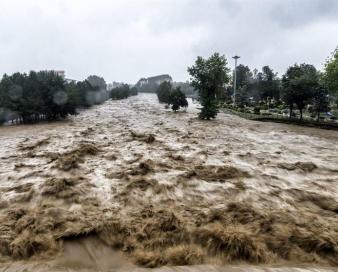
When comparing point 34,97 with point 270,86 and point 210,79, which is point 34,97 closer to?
point 210,79

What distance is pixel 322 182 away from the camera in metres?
10.5

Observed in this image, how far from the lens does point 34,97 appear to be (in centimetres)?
3403

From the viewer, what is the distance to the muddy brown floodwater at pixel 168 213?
5.73m

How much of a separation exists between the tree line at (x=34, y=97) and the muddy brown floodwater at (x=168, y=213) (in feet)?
69.7

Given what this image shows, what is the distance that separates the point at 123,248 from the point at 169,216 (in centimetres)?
169

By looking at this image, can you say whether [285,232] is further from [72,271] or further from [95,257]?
[72,271]

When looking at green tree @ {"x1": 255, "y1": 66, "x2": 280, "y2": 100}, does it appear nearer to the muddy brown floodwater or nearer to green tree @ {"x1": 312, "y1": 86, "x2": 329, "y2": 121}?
green tree @ {"x1": 312, "y1": 86, "x2": 329, "y2": 121}

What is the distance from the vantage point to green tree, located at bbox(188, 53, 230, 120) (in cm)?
3550

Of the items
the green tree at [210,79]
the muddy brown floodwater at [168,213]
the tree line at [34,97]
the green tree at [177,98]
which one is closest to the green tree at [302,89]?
the green tree at [210,79]

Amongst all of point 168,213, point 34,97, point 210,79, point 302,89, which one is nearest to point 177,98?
point 210,79

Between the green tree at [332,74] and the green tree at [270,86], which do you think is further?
the green tree at [270,86]

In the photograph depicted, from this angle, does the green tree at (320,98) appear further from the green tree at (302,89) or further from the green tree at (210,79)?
the green tree at (210,79)

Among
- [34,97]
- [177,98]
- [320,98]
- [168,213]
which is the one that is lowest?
[168,213]

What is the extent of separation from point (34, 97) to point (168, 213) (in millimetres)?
32126
